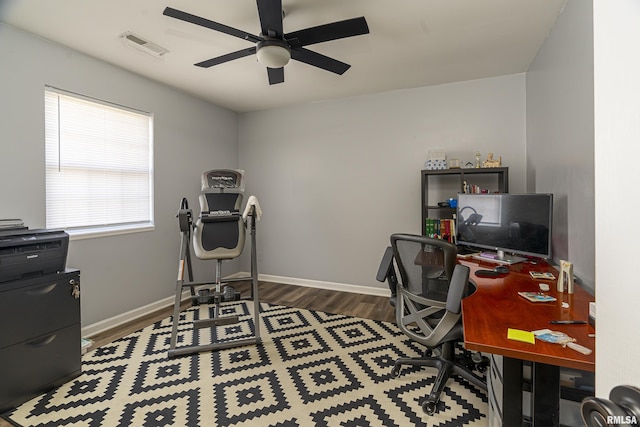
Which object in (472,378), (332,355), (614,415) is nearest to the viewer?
(614,415)

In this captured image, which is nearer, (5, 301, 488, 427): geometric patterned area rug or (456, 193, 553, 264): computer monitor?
(5, 301, 488, 427): geometric patterned area rug

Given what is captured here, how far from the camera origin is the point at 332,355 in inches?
94.3

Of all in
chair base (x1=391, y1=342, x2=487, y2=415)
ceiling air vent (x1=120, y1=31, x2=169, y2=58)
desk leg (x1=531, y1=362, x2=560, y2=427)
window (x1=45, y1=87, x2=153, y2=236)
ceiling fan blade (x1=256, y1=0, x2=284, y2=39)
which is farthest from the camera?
window (x1=45, y1=87, x2=153, y2=236)

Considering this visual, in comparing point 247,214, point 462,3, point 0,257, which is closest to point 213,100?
point 247,214

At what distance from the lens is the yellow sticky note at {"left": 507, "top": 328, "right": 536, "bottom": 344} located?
42.7 inches

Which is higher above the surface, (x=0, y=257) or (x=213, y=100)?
(x=213, y=100)

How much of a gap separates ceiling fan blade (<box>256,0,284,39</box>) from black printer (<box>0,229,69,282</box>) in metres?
2.06

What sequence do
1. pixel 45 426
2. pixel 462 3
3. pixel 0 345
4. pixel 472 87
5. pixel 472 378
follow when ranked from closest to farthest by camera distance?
pixel 45 426
pixel 0 345
pixel 472 378
pixel 462 3
pixel 472 87

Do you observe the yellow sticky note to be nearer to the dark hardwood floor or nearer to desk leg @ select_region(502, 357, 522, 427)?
desk leg @ select_region(502, 357, 522, 427)

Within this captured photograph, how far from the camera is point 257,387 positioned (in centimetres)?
199

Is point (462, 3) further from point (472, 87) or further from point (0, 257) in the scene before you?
point (0, 257)

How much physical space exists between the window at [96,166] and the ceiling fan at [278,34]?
5.06 ft

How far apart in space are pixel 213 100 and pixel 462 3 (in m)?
3.25

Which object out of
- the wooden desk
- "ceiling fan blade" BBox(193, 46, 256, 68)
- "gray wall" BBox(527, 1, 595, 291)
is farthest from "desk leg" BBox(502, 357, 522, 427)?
"ceiling fan blade" BBox(193, 46, 256, 68)
